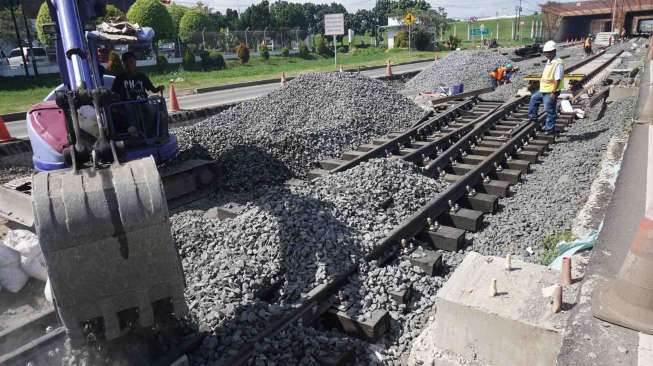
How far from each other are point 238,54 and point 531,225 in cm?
3713

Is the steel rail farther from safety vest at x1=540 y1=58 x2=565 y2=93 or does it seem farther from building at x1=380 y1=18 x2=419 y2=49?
building at x1=380 y1=18 x2=419 y2=49

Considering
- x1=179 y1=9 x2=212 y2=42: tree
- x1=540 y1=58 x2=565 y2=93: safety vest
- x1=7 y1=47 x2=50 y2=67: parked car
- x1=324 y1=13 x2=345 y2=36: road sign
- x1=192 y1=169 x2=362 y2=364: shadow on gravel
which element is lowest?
x1=192 y1=169 x2=362 y2=364: shadow on gravel

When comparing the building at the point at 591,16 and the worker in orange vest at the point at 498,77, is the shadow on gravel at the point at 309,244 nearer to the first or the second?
the worker in orange vest at the point at 498,77

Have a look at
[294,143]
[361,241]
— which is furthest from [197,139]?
[361,241]

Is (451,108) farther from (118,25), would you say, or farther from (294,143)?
(118,25)

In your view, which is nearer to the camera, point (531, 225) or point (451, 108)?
point (531, 225)

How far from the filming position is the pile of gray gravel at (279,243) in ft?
13.2

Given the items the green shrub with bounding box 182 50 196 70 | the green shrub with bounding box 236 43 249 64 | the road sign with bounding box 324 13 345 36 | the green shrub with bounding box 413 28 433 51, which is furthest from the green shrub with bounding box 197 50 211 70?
the green shrub with bounding box 413 28 433 51

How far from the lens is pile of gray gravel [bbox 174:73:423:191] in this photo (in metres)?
8.33

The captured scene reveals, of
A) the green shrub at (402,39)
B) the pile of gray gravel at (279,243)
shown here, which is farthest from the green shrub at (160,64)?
the green shrub at (402,39)

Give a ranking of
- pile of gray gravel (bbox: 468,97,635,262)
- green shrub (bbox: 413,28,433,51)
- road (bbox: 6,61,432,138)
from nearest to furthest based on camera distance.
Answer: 1. pile of gray gravel (bbox: 468,97,635,262)
2. road (bbox: 6,61,432,138)
3. green shrub (bbox: 413,28,433,51)

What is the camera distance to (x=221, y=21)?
72.9 metres

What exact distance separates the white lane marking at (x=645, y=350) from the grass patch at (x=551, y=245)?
6.43 ft

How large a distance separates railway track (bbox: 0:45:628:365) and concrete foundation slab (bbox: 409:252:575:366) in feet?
2.23
